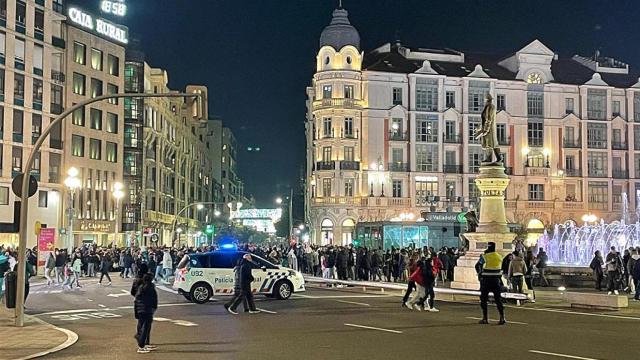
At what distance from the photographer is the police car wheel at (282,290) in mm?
26500

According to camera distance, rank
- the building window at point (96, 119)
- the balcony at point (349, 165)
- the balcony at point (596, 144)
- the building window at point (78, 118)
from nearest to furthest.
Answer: the building window at point (78, 118) < the building window at point (96, 119) < the balcony at point (349, 165) < the balcony at point (596, 144)

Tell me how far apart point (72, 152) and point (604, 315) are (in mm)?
54184

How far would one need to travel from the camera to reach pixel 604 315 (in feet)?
69.0

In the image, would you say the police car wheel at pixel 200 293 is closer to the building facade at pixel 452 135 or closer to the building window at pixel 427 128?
the building facade at pixel 452 135

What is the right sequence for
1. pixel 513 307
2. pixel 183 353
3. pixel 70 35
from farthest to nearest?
pixel 70 35
pixel 513 307
pixel 183 353

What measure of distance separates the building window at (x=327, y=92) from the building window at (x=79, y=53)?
73.1 ft

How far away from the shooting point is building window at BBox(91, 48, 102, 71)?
69.5m

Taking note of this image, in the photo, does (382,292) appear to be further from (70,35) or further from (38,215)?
(70,35)

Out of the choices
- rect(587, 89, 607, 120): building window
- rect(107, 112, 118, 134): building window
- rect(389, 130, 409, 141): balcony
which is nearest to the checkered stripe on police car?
rect(107, 112, 118, 134): building window

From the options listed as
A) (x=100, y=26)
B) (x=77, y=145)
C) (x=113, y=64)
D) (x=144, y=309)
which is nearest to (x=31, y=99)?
(x=77, y=145)

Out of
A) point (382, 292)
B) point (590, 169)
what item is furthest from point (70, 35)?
point (590, 169)

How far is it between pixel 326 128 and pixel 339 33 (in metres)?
9.43

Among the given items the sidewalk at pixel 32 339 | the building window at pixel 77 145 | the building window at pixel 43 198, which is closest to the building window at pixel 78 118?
the building window at pixel 77 145

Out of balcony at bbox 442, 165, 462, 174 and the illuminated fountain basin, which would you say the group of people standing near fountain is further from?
balcony at bbox 442, 165, 462, 174
